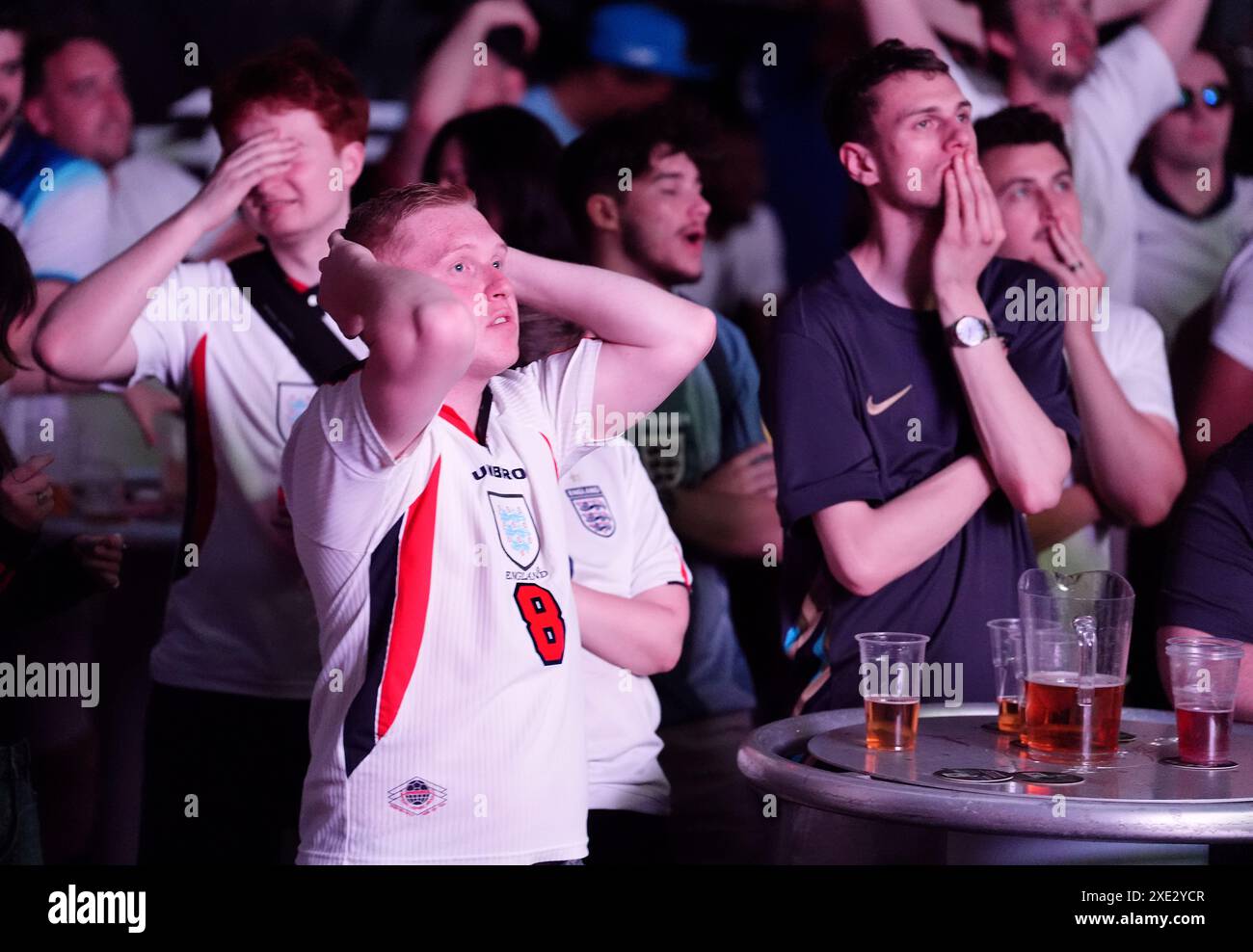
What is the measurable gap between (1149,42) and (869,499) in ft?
5.45

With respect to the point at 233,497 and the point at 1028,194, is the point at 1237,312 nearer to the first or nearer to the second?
the point at 1028,194

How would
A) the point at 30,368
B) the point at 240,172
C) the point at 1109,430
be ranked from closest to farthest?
the point at 240,172 → the point at 30,368 → the point at 1109,430

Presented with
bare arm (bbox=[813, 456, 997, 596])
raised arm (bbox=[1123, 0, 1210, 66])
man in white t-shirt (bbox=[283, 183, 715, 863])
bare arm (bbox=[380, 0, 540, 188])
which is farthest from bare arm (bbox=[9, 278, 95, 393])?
raised arm (bbox=[1123, 0, 1210, 66])

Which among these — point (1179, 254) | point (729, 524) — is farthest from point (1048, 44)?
point (729, 524)

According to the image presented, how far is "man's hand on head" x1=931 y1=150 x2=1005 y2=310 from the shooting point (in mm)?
2412

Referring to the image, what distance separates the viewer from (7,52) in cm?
295

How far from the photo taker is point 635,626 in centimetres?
213

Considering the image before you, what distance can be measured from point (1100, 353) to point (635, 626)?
1392mm

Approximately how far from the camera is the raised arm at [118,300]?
8.39 ft

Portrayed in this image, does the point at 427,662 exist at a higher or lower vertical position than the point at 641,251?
lower

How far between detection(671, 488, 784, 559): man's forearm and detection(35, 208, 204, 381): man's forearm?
1179 millimetres

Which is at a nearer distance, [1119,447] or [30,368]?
[30,368]

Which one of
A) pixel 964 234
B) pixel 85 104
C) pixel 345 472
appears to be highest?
pixel 85 104
